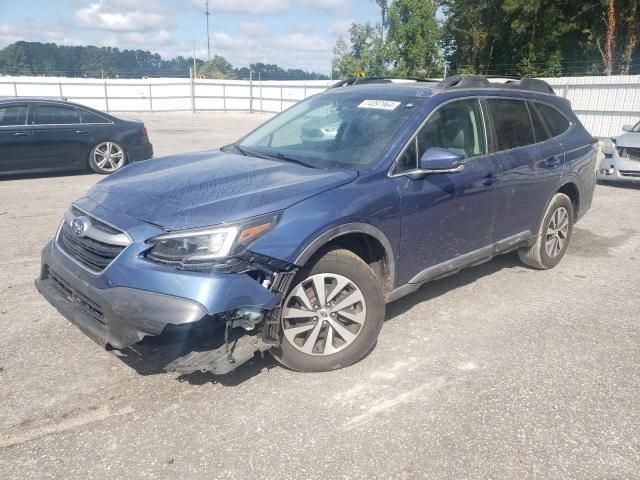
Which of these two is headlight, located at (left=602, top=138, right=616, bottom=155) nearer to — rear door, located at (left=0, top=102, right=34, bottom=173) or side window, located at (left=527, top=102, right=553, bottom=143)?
side window, located at (left=527, top=102, right=553, bottom=143)

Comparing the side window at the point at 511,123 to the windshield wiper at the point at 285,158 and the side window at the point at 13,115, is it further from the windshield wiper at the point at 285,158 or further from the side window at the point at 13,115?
the side window at the point at 13,115

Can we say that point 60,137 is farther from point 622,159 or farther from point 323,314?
point 622,159

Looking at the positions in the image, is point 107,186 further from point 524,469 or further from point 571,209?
point 571,209

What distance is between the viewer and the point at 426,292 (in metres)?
4.76

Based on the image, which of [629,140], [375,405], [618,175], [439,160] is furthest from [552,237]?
[629,140]

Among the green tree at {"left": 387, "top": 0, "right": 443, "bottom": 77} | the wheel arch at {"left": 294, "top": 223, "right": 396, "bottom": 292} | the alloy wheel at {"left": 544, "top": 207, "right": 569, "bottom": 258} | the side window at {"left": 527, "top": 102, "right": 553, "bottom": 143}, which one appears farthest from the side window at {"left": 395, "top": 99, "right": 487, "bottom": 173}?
the green tree at {"left": 387, "top": 0, "right": 443, "bottom": 77}

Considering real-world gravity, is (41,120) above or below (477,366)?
above

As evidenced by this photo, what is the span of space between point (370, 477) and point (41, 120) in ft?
31.4

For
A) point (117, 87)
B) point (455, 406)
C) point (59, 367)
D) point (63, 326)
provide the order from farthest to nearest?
point (117, 87)
point (63, 326)
point (59, 367)
point (455, 406)

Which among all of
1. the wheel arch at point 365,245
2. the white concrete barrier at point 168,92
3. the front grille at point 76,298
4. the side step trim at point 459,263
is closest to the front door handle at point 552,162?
the side step trim at point 459,263

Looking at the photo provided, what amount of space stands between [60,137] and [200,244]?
27.8 ft

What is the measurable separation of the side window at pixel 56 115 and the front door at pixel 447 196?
834 cm

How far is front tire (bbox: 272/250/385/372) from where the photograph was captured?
10.4 ft

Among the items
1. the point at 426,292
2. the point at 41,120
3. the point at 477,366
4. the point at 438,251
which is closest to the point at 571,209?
the point at 426,292
